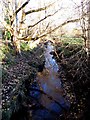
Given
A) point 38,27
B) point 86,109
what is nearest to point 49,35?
point 38,27

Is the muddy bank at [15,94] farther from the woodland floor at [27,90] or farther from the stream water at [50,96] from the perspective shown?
the stream water at [50,96]

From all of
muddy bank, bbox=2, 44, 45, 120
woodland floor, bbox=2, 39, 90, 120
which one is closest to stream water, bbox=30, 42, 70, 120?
woodland floor, bbox=2, 39, 90, 120

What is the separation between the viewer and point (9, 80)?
7.27 metres

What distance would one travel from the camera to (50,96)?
8594mm

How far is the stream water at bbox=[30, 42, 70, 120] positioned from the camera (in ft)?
22.5

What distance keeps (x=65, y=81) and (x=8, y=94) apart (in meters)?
4.00

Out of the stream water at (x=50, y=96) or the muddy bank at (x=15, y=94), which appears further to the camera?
the stream water at (x=50, y=96)

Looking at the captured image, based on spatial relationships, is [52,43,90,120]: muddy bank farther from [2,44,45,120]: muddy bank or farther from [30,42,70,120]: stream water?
[2,44,45,120]: muddy bank

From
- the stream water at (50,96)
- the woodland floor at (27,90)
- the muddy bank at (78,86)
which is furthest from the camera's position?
the stream water at (50,96)

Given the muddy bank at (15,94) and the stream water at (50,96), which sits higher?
the muddy bank at (15,94)

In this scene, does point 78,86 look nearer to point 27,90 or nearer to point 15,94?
point 27,90

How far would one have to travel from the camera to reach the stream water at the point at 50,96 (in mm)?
6872

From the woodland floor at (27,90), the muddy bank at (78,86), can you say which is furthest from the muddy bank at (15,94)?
the muddy bank at (78,86)

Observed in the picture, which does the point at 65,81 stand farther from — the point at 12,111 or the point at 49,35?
the point at 12,111
